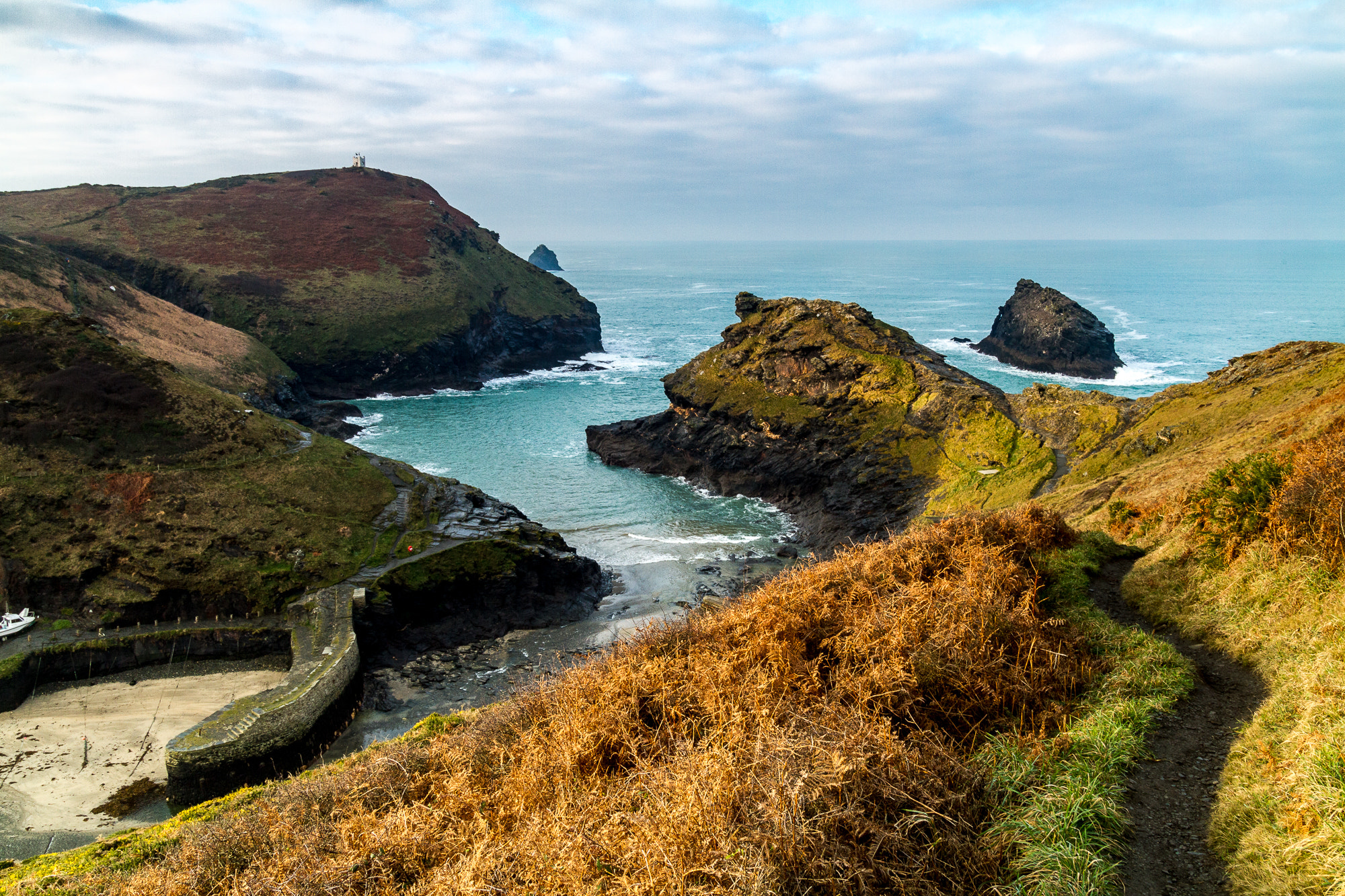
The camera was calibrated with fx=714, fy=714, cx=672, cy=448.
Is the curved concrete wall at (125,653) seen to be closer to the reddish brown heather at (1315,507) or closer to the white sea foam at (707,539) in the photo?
the white sea foam at (707,539)

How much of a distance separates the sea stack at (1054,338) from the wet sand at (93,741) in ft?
305

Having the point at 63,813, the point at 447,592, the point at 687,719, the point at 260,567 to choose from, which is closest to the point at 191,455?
the point at 260,567

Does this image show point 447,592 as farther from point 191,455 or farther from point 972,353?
point 972,353

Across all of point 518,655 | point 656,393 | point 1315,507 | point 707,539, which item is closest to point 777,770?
point 1315,507

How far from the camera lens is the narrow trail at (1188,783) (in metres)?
6.46

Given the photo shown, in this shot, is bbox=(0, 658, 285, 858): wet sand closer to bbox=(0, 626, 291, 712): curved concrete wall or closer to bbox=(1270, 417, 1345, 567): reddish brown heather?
bbox=(0, 626, 291, 712): curved concrete wall

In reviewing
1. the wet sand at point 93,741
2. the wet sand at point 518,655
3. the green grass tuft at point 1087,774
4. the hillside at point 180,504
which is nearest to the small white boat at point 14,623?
the hillside at point 180,504

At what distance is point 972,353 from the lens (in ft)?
345

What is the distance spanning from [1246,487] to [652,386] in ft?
260

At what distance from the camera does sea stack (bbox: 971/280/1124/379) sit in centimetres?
8994

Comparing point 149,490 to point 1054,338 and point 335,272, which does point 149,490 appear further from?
point 1054,338

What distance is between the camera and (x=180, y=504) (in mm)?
32375

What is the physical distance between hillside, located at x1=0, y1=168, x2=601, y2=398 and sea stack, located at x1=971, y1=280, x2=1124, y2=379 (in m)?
62.3

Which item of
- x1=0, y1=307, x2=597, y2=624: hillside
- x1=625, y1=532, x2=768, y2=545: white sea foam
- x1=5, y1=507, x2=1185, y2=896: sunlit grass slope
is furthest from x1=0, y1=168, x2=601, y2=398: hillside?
x1=5, y1=507, x2=1185, y2=896: sunlit grass slope
